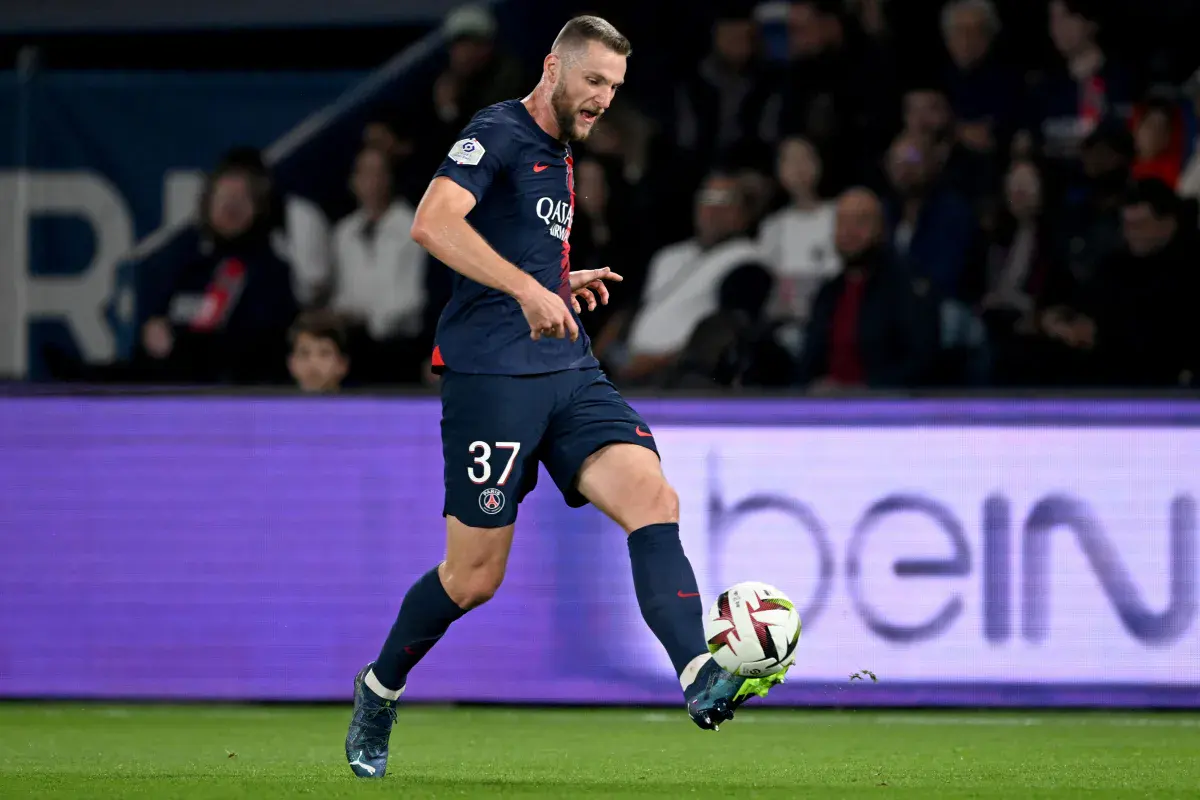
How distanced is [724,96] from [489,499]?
6.73 meters

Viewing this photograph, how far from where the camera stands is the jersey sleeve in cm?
541

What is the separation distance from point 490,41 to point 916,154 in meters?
3.01

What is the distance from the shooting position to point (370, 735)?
5.88 m

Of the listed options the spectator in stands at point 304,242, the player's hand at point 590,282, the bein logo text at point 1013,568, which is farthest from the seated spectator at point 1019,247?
the player's hand at point 590,282

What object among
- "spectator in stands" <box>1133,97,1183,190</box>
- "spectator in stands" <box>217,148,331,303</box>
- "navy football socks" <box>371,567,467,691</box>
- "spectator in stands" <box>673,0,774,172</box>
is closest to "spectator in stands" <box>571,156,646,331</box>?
"spectator in stands" <box>673,0,774,172</box>

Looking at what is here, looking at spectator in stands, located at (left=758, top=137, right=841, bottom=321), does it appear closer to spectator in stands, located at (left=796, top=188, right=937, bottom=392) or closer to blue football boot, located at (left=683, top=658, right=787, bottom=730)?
spectator in stands, located at (left=796, top=188, right=937, bottom=392)

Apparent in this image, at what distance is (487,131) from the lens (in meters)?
5.52

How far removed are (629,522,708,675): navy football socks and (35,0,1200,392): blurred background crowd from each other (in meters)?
3.99

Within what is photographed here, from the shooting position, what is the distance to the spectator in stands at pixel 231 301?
10609 millimetres

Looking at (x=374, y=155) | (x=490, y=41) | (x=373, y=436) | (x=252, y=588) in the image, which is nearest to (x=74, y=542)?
(x=252, y=588)

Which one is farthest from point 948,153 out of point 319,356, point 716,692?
point 716,692

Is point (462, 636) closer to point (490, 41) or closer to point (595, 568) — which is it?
point (595, 568)

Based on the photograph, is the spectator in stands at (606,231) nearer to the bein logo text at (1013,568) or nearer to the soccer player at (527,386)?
the bein logo text at (1013,568)

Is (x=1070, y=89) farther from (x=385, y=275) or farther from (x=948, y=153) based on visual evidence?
(x=385, y=275)
